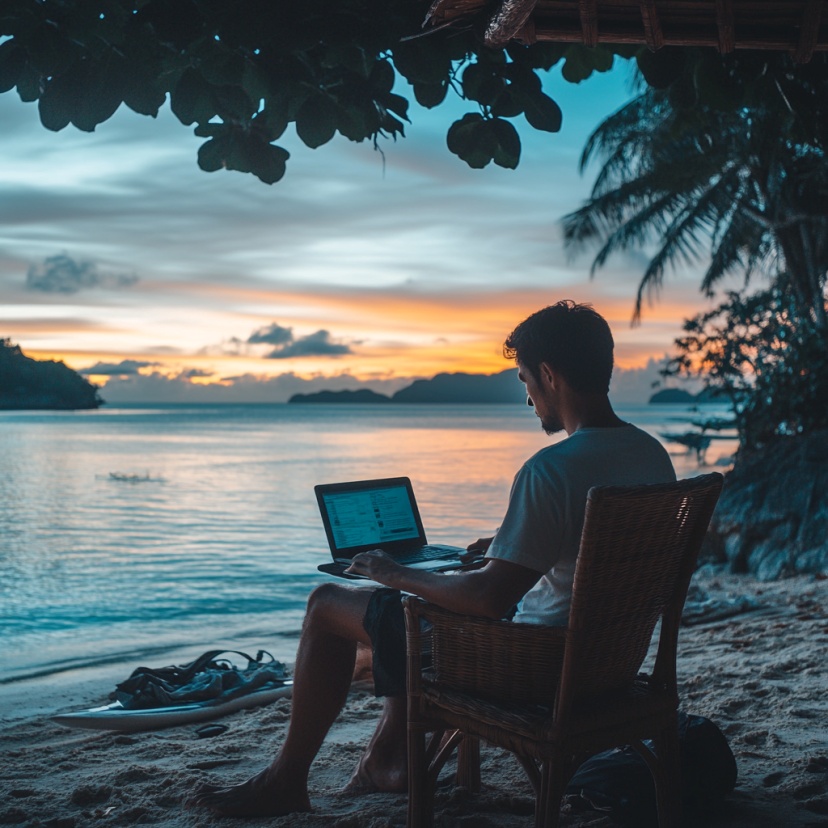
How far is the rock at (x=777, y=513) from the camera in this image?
27.0 ft

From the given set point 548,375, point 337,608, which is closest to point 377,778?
point 337,608

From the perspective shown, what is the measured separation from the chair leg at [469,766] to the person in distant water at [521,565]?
0.20m

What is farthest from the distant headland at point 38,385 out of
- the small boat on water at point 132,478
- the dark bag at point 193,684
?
the dark bag at point 193,684

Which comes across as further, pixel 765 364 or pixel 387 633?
pixel 765 364

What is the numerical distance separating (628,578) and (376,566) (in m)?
0.69

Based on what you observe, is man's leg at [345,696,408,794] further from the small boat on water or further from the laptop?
the small boat on water

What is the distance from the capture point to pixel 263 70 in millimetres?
3131

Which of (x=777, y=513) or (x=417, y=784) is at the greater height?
(x=777, y=513)

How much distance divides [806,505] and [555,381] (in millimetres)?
6923

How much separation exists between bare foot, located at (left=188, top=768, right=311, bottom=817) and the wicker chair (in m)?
0.60

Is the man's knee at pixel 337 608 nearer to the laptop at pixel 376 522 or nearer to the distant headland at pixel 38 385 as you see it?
the laptop at pixel 376 522

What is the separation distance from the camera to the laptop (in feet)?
11.0

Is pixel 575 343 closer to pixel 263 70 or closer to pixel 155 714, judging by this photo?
pixel 263 70

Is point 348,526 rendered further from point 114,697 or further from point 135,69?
point 114,697
